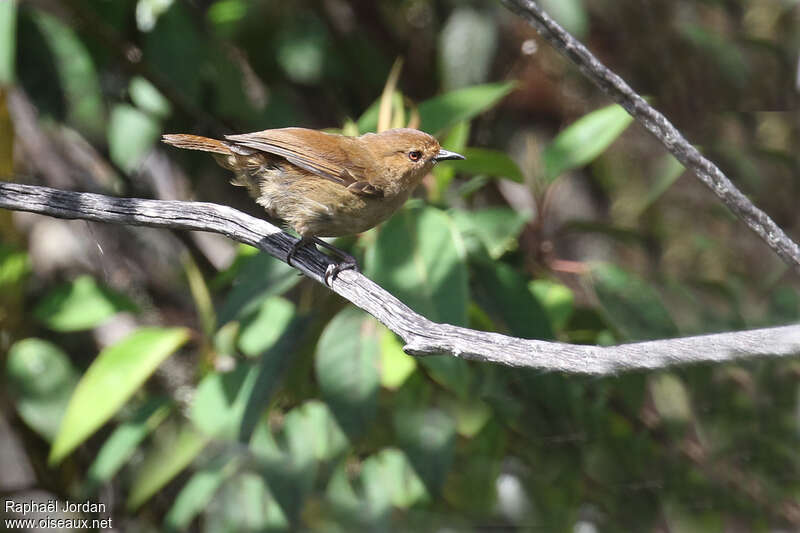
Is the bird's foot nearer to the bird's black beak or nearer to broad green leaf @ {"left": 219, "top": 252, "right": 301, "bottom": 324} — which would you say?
Answer: broad green leaf @ {"left": 219, "top": 252, "right": 301, "bottom": 324}

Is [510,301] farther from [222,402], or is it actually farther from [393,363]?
[222,402]

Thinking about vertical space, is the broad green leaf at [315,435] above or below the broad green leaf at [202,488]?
above

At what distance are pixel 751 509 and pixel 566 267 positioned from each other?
1260mm

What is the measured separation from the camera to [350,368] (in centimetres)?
280

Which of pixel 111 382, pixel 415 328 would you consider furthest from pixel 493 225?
pixel 111 382

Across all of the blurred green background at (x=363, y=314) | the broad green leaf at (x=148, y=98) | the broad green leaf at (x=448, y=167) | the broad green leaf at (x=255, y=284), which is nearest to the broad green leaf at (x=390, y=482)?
the blurred green background at (x=363, y=314)

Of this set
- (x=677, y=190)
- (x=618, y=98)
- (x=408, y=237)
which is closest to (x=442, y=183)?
(x=408, y=237)

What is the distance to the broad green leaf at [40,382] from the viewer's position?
3.36 meters

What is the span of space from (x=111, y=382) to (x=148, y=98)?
138 centimetres

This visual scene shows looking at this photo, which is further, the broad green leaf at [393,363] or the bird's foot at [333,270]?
the broad green leaf at [393,363]

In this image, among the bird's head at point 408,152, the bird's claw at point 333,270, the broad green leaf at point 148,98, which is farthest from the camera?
the broad green leaf at point 148,98

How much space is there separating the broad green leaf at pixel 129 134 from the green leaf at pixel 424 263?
1.39 m

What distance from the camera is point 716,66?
484 centimetres

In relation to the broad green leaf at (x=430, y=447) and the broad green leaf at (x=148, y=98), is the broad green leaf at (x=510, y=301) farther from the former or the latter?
the broad green leaf at (x=148, y=98)
